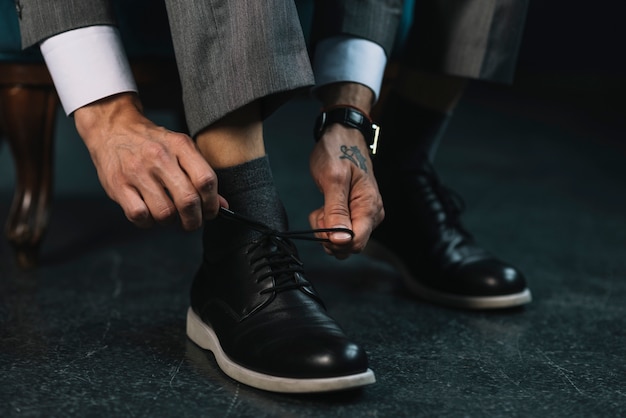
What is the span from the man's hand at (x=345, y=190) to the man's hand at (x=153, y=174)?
0.12 m

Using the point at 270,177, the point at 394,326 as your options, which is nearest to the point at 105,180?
the point at 270,177

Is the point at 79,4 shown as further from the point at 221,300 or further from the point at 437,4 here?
the point at 437,4

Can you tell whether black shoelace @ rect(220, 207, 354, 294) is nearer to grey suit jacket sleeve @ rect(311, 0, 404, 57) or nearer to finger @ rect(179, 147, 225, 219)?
finger @ rect(179, 147, 225, 219)

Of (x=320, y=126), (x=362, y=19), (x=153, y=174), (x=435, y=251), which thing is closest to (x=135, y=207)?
(x=153, y=174)

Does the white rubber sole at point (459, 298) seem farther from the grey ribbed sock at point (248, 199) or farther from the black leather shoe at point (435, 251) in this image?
the grey ribbed sock at point (248, 199)

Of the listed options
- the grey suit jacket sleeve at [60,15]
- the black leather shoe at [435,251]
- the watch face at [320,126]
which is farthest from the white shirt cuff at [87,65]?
the black leather shoe at [435,251]

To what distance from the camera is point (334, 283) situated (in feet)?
3.85

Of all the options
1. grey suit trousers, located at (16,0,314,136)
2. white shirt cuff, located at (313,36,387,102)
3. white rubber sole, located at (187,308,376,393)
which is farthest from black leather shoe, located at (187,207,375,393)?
white shirt cuff, located at (313,36,387,102)

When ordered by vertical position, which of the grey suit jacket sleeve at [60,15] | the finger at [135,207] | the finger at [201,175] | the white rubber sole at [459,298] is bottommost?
the white rubber sole at [459,298]

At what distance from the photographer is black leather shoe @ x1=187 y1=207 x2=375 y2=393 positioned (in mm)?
732

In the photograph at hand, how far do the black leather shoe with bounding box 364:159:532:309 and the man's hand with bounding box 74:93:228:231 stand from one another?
1.31 ft

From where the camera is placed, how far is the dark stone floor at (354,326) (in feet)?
2.44

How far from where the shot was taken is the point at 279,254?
826 mm

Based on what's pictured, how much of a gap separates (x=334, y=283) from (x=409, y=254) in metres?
0.12
